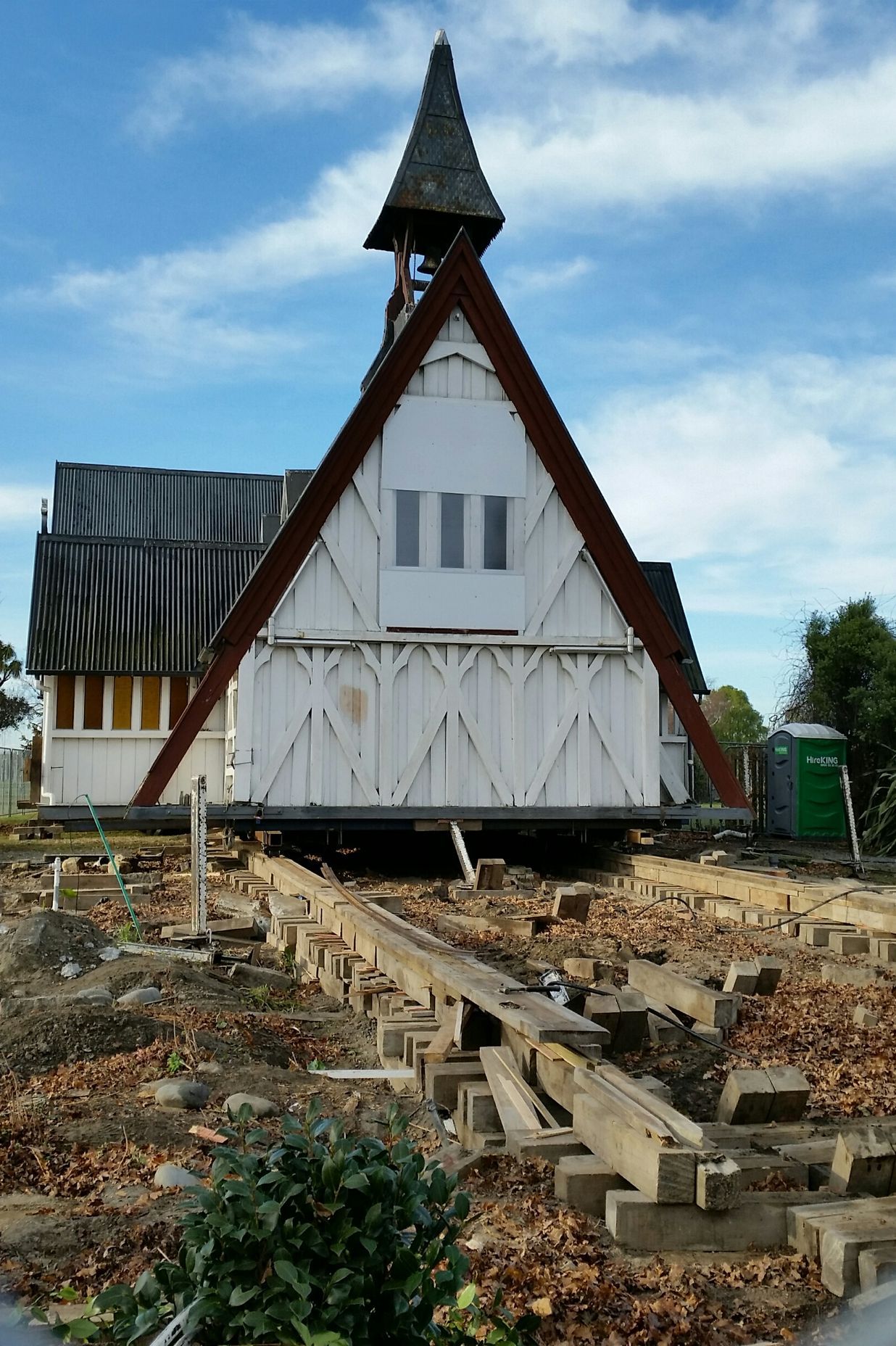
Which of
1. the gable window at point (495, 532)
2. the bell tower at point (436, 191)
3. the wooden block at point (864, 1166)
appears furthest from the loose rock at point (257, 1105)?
the bell tower at point (436, 191)

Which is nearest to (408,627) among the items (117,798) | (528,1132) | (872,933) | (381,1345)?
(117,798)

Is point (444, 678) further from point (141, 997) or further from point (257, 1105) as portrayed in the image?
point (257, 1105)

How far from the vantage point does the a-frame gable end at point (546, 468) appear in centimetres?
1516

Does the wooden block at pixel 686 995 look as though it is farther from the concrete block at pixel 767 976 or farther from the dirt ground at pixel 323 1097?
the concrete block at pixel 767 976

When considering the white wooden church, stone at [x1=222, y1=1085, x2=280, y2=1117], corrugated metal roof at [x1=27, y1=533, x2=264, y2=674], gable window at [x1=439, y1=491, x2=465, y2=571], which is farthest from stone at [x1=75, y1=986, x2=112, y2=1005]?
corrugated metal roof at [x1=27, y1=533, x2=264, y2=674]

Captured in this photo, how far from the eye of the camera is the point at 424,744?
15.7 m

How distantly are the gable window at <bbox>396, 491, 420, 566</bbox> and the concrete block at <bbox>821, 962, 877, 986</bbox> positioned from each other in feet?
30.4

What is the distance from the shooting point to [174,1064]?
572cm

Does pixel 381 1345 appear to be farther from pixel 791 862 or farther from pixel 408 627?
pixel 791 862

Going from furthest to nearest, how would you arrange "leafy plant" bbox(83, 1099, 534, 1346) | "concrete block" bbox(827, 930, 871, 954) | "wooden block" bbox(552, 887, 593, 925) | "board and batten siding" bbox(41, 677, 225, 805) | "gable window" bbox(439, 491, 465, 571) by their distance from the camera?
"board and batten siding" bbox(41, 677, 225, 805) < "gable window" bbox(439, 491, 465, 571) < "wooden block" bbox(552, 887, 593, 925) < "concrete block" bbox(827, 930, 871, 954) < "leafy plant" bbox(83, 1099, 534, 1346)

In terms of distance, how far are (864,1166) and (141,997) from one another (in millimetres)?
4351

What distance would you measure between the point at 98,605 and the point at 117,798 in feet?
10.8

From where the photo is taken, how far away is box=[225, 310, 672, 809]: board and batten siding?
50.7 feet

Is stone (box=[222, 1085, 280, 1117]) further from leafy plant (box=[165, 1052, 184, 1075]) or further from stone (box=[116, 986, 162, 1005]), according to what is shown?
stone (box=[116, 986, 162, 1005])
